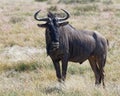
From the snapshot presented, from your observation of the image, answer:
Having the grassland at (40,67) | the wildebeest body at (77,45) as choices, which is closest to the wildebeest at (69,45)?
the wildebeest body at (77,45)

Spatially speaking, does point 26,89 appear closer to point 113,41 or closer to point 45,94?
point 45,94

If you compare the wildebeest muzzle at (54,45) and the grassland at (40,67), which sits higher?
the wildebeest muzzle at (54,45)

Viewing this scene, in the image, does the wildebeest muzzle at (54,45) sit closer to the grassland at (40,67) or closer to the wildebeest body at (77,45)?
the wildebeest body at (77,45)

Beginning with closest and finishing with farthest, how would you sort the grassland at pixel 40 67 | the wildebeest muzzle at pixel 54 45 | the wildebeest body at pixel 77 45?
the grassland at pixel 40 67 → the wildebeest muzzle at pixel 54 45 → the wildebeest body at pixel 77 45

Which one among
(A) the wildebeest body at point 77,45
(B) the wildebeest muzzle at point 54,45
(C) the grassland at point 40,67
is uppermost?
(B) the wildebeest muzzle at point 54,45

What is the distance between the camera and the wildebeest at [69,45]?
890cm

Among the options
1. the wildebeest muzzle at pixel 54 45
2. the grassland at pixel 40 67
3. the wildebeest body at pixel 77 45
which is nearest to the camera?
the grassland at pixel 40 67

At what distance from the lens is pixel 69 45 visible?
9.49m

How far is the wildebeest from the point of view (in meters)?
8.90

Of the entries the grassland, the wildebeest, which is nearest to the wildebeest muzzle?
the wildebeest

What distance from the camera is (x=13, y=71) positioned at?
11.6 meters

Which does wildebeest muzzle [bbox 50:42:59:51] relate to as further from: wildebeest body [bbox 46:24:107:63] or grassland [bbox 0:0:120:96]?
grassland [bbox 0:0:120:96]

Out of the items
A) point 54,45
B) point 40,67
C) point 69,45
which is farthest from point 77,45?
point 40,67

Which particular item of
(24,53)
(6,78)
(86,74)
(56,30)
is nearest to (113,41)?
(24,53)
